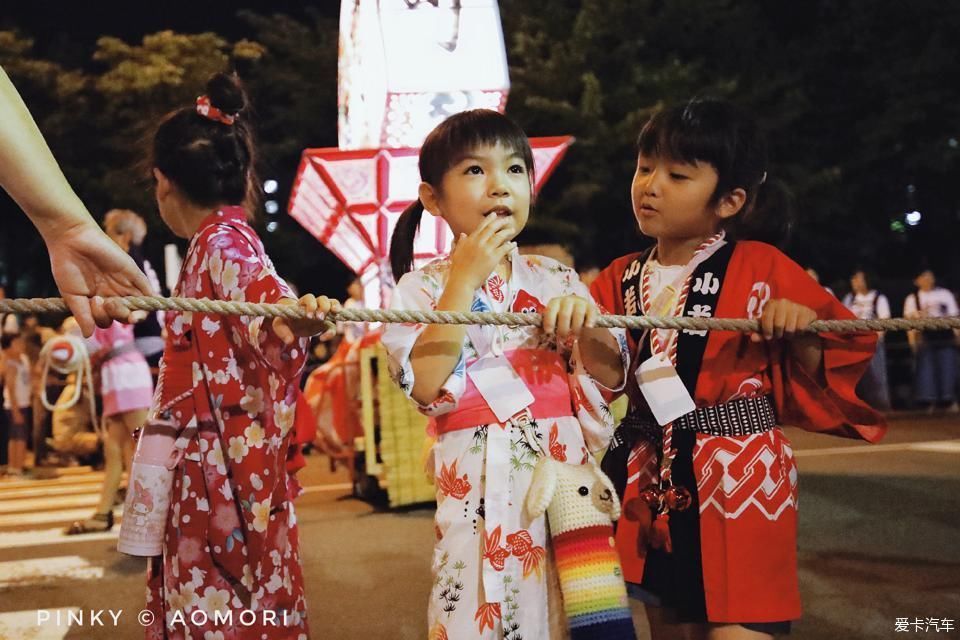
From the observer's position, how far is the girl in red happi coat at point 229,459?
2.21 m

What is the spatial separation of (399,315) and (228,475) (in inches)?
29.5

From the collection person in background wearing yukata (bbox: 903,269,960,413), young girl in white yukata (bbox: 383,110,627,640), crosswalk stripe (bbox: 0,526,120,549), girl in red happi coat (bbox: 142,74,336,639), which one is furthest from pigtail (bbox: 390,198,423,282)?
person in background wearing yukata (bbox: 903,269,960,413)

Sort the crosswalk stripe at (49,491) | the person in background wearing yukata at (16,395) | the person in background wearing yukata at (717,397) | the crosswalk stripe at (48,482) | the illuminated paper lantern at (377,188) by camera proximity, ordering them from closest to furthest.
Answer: the person in background wearing yukata at (717,397)
the illuminated paper lantern at (377,188)
the crosswalk stripe at (49,491)
the crosswalk stripe at (48,482)
the person in background wearing yukata at (16,395)

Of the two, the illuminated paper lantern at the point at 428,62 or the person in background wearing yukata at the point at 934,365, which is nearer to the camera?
the illuminated paper lantern at the point at 428,62

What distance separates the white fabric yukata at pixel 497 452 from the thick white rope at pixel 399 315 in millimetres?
142

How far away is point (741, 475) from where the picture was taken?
6.86 ft

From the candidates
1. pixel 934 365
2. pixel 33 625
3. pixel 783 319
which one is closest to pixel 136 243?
pixel 33 625

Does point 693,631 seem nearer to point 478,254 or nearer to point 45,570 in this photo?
point 478,254

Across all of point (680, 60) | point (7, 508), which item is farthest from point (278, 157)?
point (7, 508)

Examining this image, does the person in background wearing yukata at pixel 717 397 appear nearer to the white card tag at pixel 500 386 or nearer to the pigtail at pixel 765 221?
the pigtail at pixel 765 221

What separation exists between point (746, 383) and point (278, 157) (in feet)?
59.4

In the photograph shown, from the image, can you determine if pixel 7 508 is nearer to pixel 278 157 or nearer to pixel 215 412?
pixel 215 412

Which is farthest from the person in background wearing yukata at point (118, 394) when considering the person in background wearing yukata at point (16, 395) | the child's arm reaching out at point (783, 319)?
the child's arm reaching out at point (783, 319)

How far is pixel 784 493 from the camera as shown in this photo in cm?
214
